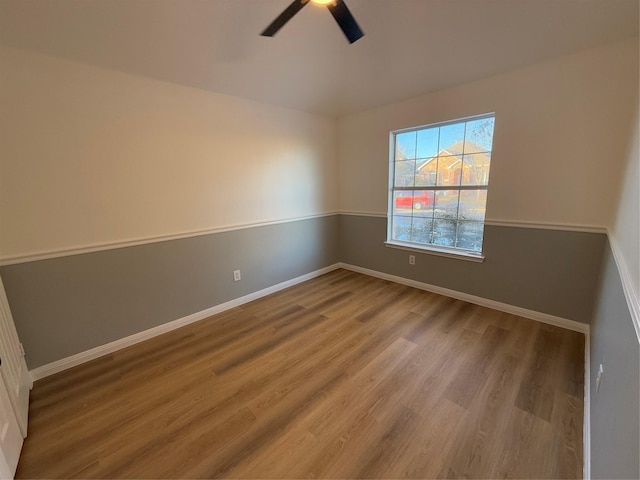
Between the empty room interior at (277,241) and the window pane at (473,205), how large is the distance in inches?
0.9

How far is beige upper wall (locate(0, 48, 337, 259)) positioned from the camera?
5.71ft

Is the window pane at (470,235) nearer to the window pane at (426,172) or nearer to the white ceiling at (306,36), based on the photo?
the window pane at (426,172)

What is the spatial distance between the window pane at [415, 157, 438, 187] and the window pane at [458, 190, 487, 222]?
39 centimetres

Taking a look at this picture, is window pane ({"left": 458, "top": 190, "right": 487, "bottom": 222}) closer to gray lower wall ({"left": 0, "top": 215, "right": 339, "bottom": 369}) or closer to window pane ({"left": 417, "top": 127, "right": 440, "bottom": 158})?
window pane ({"left": 417, "top": 127, "right": 440, "bottom": 158})

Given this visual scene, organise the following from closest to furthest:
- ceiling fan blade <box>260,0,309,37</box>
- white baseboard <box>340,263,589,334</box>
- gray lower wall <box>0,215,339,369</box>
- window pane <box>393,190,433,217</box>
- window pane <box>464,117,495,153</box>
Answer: ceiling fan blade <box>260,0,309,37</box>
gray lower wall <box>0,215,339,369</box>
white baseboard <box>340,263,589,334</box>
window pane <box>464,117,495,153</box>
window pane <box>393,190,433,217</box>

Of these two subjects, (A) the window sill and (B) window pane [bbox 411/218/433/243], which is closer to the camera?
(A) the window sill

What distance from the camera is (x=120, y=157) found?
211 centimetres

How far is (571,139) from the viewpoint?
2.13 m

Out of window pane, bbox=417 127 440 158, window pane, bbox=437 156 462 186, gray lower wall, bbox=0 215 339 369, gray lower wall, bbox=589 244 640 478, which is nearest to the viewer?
gray lower wall, bbox=589 244 640 478

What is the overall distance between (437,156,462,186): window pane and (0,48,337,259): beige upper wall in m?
1.83

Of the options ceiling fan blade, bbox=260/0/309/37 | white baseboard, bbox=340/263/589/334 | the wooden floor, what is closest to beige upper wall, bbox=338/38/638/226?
white baseboard, bbox=340/263/589/334

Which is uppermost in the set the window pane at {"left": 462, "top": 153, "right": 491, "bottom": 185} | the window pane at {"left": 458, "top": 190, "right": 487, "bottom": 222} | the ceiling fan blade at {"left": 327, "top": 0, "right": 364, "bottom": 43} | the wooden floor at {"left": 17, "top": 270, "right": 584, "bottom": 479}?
the ceiling fan blade at {"left": 327, "top": 0, "right": 364, "bottom": 43}

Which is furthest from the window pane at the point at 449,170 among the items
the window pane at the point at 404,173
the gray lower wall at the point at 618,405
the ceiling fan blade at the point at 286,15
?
the ceiling fan blade at the point at 286,15

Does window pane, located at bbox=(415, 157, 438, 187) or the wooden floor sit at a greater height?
window pane, located at bbox=(415, 157, 438, 187)
